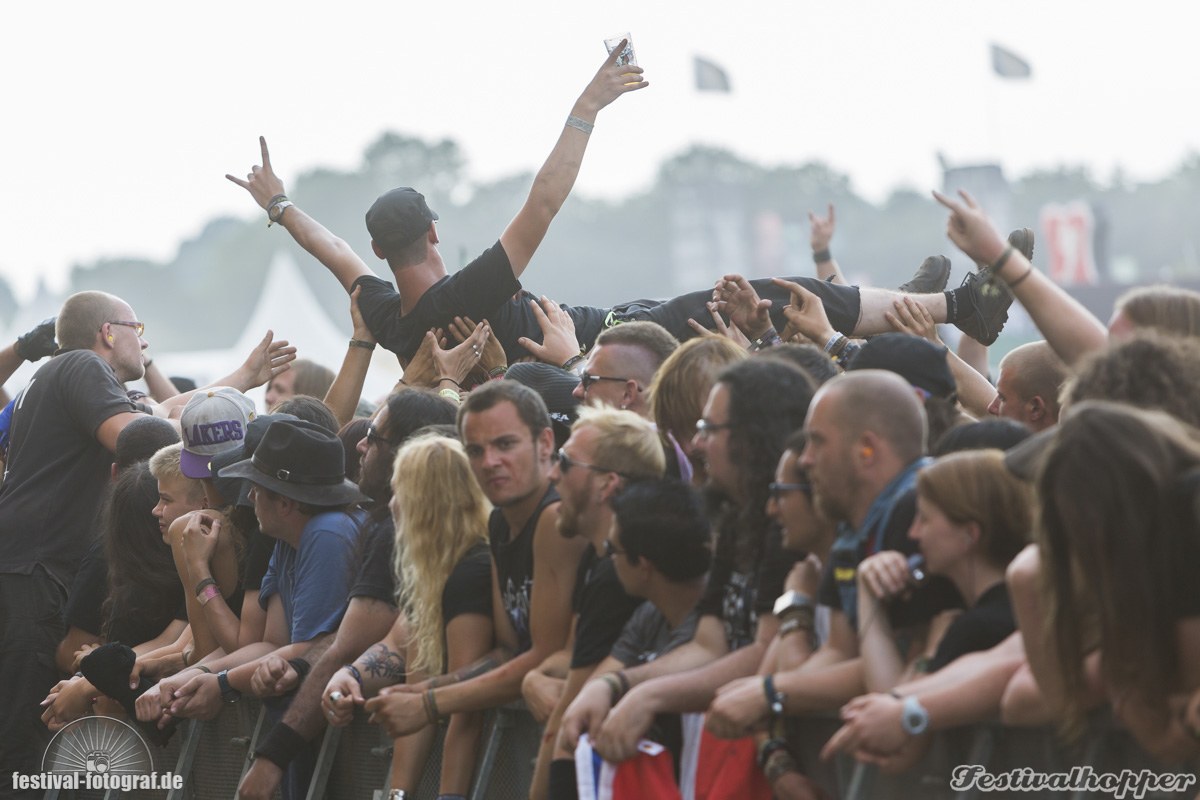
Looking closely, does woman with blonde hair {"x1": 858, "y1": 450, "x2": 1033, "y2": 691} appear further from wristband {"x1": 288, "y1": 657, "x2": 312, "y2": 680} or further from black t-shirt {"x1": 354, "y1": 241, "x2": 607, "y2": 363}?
black t-shirt {"x1": 354, "y1": 241, "x2": 607, "y2": 363}

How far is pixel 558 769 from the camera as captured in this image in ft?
15.0

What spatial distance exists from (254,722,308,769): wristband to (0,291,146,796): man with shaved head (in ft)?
7.49

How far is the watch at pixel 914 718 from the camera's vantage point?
134 inches

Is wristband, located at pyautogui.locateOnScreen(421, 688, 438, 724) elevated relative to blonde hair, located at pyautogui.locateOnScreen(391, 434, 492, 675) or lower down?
lower down

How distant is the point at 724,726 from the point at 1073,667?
100 centimetres

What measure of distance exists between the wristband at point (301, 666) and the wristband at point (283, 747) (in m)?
0.20

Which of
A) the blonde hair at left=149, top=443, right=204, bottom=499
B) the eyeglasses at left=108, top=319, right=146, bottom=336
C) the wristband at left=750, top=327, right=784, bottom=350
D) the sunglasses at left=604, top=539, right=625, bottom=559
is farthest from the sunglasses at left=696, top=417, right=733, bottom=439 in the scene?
the eyeglasses at left=108, top=319, right=146, bottom=336

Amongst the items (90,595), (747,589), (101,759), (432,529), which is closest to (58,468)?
(90,595)

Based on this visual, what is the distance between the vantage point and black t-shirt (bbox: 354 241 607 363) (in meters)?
6.83

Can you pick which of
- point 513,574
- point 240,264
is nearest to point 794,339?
point 513,574

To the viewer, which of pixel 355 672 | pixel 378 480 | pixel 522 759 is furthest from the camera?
pixel 378 480

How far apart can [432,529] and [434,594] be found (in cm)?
21

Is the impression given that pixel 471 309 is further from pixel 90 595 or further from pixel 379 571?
pixel 90 595

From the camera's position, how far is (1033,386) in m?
5.23
